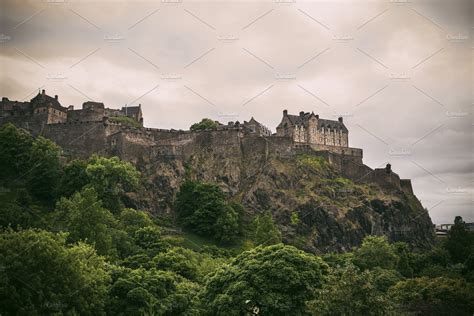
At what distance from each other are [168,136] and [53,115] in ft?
63.9

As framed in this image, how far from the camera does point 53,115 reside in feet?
320

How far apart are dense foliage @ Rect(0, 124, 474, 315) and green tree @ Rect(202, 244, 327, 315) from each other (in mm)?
90

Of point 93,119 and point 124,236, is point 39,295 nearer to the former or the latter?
point 124,236

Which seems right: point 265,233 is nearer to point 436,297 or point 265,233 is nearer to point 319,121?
point 436,297

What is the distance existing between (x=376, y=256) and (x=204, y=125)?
48951 millimetres

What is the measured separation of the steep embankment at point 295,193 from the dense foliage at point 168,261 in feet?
12.6

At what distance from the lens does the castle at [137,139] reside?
9362 cm

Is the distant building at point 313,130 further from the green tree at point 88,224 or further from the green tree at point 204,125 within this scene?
the green tree at point 88,224

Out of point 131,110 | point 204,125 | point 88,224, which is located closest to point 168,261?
point 88,224

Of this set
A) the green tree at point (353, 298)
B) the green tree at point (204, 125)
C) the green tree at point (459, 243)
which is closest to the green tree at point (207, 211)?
the green tree at point (204, 125)

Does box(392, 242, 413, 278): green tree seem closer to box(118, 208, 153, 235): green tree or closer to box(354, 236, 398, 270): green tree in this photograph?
box(354, 236, 398, 270): green tree

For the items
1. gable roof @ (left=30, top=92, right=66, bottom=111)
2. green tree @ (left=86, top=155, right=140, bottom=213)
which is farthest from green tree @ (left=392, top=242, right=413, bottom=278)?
gable roof @ (left=30, top=92, right=66, bottom=111)

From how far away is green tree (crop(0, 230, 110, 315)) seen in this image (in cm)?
3418

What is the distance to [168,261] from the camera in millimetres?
58250
